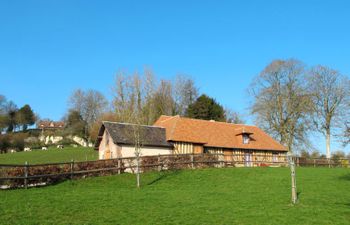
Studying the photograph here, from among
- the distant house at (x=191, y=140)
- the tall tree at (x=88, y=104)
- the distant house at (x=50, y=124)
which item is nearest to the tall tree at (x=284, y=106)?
the distant house at (x=191, y=140)

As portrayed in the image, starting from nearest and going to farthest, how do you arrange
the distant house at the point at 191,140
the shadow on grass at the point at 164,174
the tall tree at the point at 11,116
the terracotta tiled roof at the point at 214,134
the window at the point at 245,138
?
the shadow on grass at the point at 164,174 → the distant house at the point at 191,140 → the terracotta tiled roof at the point at 214,134 → the window at the point at 245,138 → the tall tree at the point at 11,116

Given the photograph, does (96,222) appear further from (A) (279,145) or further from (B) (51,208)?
(A) (279,145)

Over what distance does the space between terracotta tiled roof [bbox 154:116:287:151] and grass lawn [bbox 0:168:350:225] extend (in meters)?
13.6

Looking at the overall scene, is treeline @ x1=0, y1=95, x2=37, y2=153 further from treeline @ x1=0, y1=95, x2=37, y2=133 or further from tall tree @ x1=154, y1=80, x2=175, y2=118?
tall tree @ x1=154, y1=80, x2=175, y2=118

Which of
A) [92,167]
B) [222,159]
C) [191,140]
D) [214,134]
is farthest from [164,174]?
[214,134]

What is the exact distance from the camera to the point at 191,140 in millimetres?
33906

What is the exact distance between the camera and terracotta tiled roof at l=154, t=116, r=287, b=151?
1362 inches

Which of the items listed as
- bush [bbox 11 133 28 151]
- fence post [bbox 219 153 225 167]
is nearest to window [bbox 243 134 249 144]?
fence post [bbox 219 153 225 167]

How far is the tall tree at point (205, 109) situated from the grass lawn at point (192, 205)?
3208cm

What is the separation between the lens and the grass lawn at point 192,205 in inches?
430

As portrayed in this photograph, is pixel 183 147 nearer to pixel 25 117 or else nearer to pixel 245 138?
pixel 245 138

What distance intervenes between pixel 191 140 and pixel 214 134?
4.22 metres

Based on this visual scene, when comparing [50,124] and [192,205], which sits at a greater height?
[50,124]

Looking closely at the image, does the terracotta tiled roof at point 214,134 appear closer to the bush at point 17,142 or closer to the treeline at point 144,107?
the treeline at point 144,107
